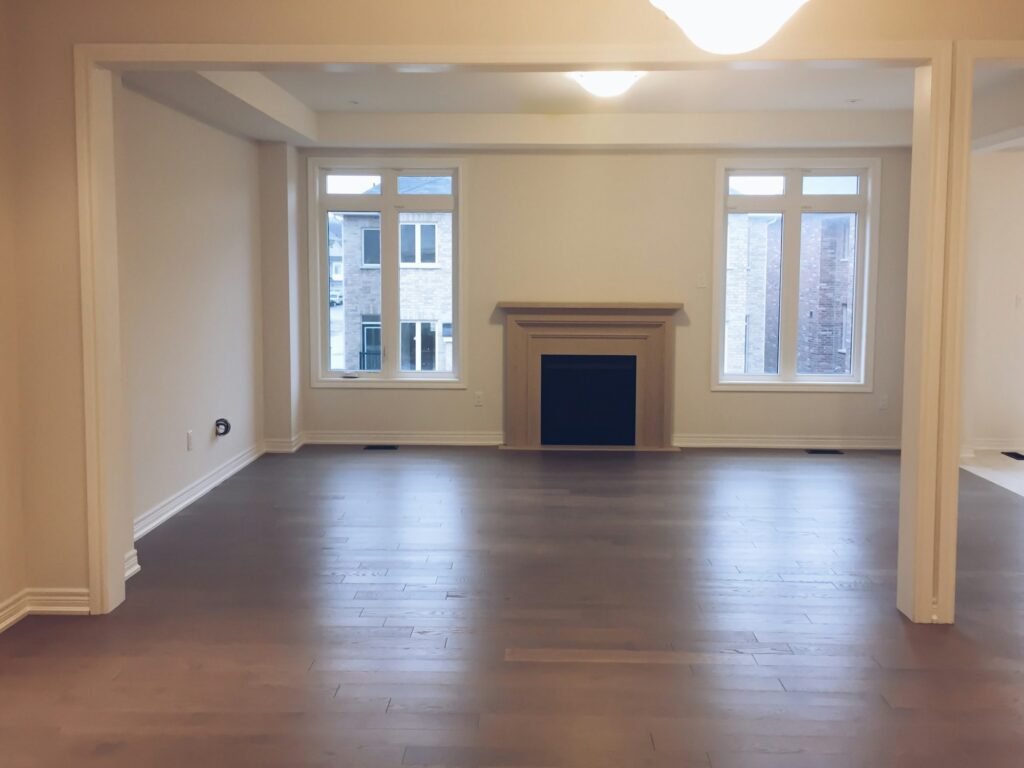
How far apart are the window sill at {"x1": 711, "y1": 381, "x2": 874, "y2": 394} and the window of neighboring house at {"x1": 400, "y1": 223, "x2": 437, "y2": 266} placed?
256 centimetres

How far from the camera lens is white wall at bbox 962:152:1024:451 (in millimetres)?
6727

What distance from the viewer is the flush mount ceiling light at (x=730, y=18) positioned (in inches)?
86.4

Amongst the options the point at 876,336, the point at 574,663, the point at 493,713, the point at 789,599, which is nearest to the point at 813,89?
the point at 876,336

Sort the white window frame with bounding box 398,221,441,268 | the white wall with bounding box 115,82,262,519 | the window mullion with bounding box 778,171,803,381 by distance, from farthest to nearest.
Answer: the white window frame with bounding box 398,221,441,268 → the window mullion with bounding box 778,171,803,381 → the white wall with bounding box 115,82,262,519

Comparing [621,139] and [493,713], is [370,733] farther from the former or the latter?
[621,139]

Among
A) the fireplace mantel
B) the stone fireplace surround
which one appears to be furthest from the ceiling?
the stone fireplace surround

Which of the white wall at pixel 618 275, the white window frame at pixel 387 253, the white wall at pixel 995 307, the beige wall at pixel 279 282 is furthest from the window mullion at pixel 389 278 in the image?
the white wall at pixel 995 307

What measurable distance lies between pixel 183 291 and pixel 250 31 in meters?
2.26

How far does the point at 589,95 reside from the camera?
5.90 m

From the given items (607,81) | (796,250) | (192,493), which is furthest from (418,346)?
(796,250)

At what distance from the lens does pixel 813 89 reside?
565cm

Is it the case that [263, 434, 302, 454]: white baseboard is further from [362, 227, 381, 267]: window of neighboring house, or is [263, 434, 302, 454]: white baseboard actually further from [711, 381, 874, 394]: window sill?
→ [711, 381, 874, 394]: window sill

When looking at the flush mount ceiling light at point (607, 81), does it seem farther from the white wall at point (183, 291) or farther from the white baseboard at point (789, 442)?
the white baseboard at point (789, 442)

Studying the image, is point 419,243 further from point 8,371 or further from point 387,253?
point 8,371
